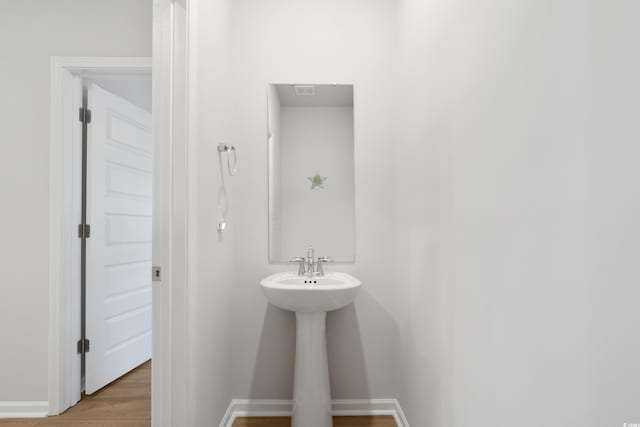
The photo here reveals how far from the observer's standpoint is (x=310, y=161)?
2.25m

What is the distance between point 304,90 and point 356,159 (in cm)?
53

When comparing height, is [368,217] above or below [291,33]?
below

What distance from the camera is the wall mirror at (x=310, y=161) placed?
2240 millimetres

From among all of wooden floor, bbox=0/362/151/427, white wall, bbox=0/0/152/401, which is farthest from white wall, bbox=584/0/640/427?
white wall, bbox=0/0/152/401

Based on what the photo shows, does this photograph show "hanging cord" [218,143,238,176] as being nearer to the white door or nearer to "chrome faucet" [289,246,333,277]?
"chrome faucet" [289,246,333,277]

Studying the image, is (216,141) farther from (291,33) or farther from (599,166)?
(599,166)

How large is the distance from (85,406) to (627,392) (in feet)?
8.95

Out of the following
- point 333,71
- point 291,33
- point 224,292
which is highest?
point 291,33

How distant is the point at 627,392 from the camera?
568mm

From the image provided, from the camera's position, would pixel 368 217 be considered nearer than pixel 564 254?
No

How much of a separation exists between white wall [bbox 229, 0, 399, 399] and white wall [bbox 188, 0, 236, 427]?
0.41 feet

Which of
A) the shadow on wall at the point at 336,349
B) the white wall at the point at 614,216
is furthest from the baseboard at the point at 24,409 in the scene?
the white wall at the point at 614,216

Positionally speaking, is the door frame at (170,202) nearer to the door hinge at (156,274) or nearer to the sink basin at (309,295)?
the door hinge at (156,274)

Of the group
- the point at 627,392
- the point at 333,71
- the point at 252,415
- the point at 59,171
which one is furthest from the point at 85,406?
the point at 627,392
